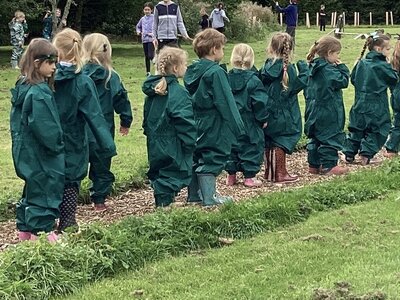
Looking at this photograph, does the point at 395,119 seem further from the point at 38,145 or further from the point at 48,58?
the point at 38,145

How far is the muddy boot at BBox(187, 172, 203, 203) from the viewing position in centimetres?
851

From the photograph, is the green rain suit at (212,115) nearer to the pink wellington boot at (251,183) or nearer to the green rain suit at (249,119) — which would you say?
the green rain suit at (249,119)

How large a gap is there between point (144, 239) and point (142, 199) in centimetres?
275

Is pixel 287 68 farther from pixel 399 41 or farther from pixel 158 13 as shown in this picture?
pixel 158 13

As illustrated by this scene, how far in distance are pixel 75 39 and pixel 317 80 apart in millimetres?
3868

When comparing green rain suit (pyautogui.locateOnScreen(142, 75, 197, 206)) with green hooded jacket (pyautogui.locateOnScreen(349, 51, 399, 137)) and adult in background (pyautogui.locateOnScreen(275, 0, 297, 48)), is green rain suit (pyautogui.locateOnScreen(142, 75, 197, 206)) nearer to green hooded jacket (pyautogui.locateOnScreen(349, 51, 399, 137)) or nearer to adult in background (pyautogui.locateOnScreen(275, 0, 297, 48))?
green hooded jacket (pyautogui.locateOnScreen(349, 51, 399, 137))

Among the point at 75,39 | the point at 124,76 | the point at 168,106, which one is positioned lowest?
the point at 124,76

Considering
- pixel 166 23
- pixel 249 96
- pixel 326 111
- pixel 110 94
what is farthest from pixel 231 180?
pixel 166 23

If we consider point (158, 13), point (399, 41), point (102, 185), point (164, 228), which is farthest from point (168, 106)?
point (158, 13)

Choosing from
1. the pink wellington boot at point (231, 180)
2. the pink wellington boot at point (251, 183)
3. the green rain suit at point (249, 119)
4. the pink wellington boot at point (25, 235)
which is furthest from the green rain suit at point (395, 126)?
the pink wellington boot at point (25, 235)

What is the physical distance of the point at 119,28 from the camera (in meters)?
38.5

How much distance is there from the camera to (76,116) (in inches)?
275

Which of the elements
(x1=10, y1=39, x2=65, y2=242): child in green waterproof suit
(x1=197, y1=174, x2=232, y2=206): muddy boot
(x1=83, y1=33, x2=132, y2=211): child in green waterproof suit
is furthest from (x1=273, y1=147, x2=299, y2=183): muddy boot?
(x1=10, y1=39, x2=65, y2=242): child in green waterproof suit

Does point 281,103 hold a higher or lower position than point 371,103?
higher
